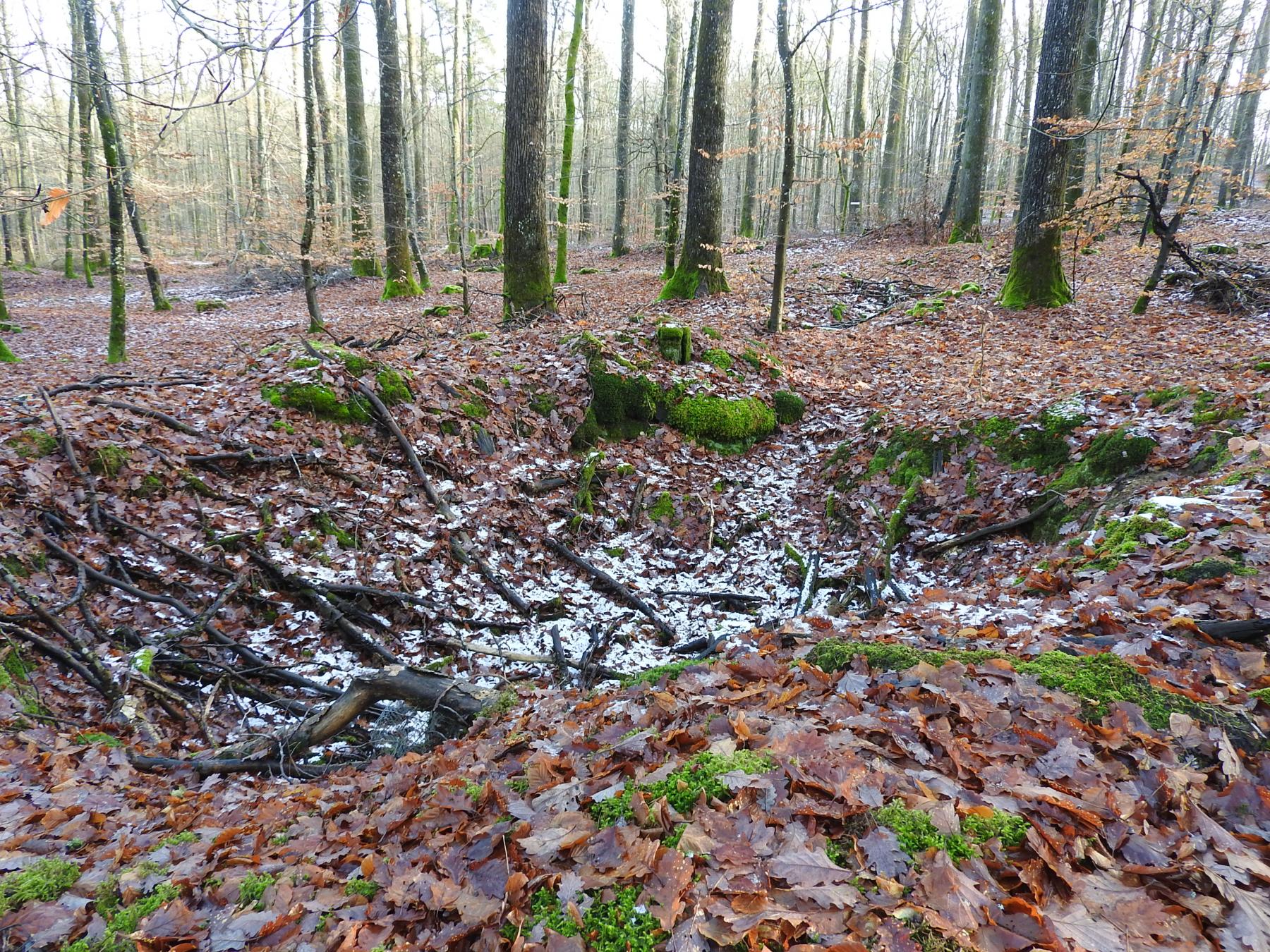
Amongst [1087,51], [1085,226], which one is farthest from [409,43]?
[1085,226]

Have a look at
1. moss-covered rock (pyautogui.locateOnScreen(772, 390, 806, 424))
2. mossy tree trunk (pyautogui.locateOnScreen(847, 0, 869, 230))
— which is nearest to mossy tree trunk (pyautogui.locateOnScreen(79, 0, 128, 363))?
moss-covered rock (pyautogui.locateOnScreen(772, 390, 806, 424))

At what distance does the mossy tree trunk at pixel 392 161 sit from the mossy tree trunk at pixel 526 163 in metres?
5.34

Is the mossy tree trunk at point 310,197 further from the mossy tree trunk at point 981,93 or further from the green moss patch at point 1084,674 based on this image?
the mossy tree trunk at point 981,93

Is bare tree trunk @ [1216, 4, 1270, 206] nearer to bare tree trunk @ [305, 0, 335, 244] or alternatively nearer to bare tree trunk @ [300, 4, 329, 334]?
bare tree trunk @ [305, 0, 335, 244]

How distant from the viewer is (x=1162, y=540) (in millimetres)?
4004

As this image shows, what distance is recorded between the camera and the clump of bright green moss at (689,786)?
2113mm

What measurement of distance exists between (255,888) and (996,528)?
570 cm

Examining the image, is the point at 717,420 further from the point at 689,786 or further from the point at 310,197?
the point at 310,197

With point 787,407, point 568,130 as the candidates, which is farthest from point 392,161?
point 787,407

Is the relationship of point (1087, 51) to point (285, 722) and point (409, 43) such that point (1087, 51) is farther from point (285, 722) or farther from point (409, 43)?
point (409, 43)

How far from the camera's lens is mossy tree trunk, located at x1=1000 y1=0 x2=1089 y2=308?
9891 millimetres

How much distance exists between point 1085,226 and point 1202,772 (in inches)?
426

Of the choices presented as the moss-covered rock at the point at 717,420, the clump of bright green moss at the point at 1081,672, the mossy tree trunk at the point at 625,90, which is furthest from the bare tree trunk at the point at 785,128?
the mossy tree trunk at the point at 625,90

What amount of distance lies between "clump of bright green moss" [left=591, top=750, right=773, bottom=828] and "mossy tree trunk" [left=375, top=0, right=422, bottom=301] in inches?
618
